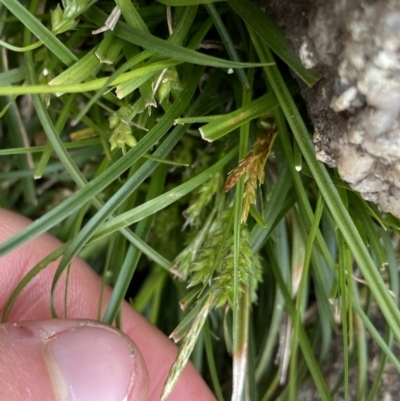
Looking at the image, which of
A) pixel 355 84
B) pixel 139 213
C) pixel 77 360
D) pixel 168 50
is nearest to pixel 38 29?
pixel 168 50

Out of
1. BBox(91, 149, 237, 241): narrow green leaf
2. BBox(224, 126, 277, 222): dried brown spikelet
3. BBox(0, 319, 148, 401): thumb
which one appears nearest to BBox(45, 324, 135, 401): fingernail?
BBox(0, 319, 148, 401): thumb

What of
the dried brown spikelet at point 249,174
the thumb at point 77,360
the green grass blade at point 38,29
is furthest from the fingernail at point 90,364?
the green grass blade at point 38,29

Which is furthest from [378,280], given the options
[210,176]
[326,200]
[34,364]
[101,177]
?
[34,364]

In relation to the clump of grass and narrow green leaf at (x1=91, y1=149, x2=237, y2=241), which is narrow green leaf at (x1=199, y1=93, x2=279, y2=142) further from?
narrow green leaf at (x1=91, y1=149, x2=237, y2=241)

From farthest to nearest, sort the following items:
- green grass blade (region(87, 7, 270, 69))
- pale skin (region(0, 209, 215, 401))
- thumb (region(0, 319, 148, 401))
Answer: pale skin (region(0, 209, 215, 401)) → thumb (region(0, 319, 148, 401)) → green grass blade (region(87, 7, 270, 69))

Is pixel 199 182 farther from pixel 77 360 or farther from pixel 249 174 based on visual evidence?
pixel 77 360

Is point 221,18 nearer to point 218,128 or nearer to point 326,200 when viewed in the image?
point 218,128

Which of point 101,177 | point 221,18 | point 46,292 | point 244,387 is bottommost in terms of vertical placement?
point 46,292

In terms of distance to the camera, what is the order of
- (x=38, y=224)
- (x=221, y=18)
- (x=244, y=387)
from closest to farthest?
(x=38, y=224), (x=221, y=18), (x=244, y=387)
